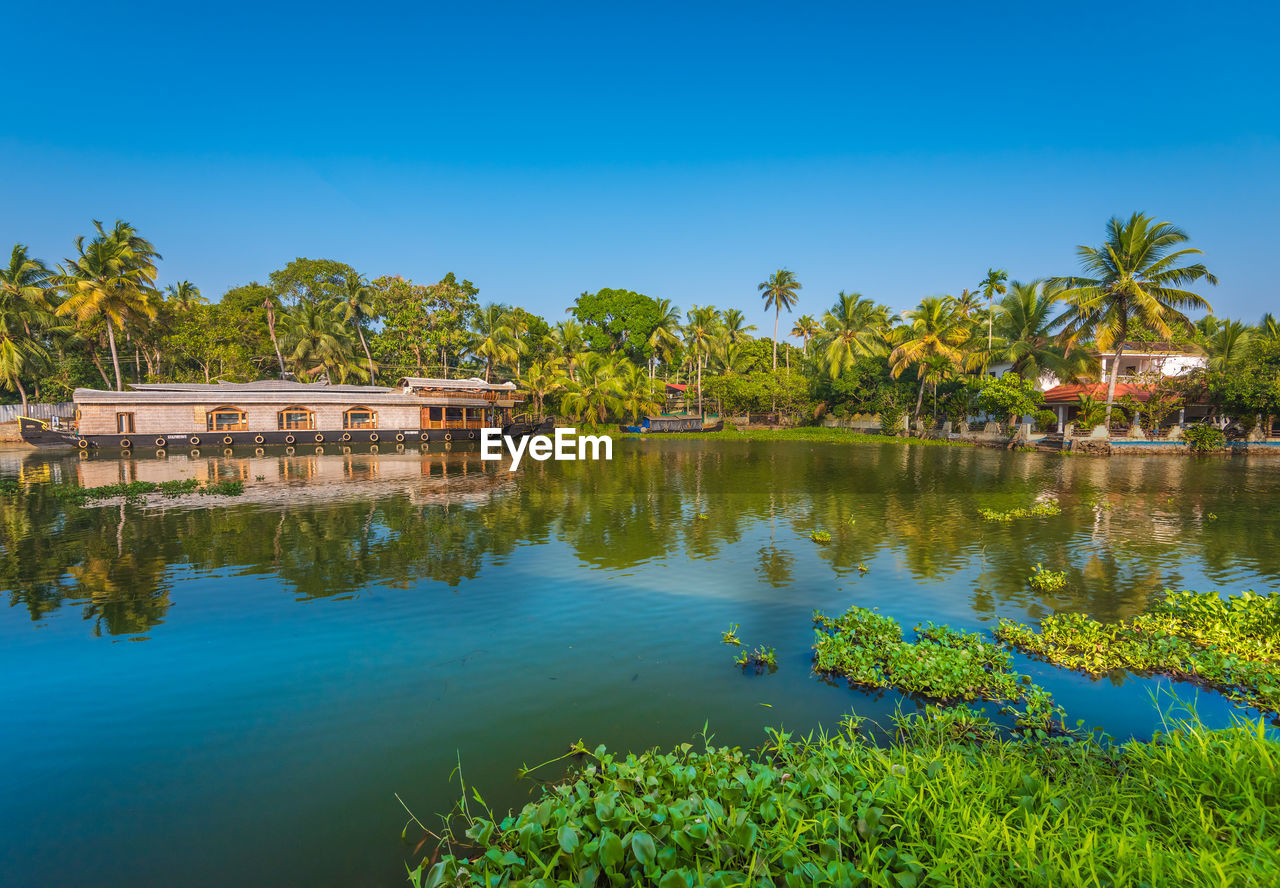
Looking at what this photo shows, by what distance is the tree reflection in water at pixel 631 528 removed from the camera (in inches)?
417

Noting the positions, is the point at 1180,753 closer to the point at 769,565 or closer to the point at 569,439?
the point at 769,565

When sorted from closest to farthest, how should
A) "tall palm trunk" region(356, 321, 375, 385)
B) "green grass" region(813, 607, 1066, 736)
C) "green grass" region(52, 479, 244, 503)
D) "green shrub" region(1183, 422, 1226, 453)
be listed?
"green grass" region(813, 607, 1066, 736) → "green grass" region(52, 479, 244, 503) → "green shrub" region(1183, 422, 1226, 453) → "tall palm trunk" region(356, 321, 375, 385)

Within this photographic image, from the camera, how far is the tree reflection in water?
10586 mm

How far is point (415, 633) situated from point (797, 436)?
142 feet

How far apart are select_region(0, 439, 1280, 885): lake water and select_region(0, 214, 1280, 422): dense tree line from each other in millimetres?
20685

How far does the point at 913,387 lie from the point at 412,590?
47500 mm

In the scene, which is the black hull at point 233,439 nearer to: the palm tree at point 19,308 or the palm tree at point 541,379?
the palm tree at point 19,308

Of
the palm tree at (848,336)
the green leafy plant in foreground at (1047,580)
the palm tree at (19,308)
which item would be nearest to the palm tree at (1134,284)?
the palm tree at (848,336)

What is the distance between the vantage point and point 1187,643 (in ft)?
24.0

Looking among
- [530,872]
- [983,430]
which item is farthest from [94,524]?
[983,430]

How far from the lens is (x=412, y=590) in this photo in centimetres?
1019

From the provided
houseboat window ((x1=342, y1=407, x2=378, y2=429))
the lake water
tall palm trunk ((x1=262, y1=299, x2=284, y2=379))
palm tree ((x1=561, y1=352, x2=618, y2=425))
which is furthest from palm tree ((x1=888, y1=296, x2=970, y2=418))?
tall palm trunk ((x1=262, y1=299, x2=284, y2=379))

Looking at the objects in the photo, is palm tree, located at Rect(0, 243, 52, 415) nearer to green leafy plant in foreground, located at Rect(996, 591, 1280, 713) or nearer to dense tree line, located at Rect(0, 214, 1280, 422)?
dense tree line, located at Rect(0, 214, 1280, 422)

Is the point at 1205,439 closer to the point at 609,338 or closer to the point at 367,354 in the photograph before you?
the point at 609,338
